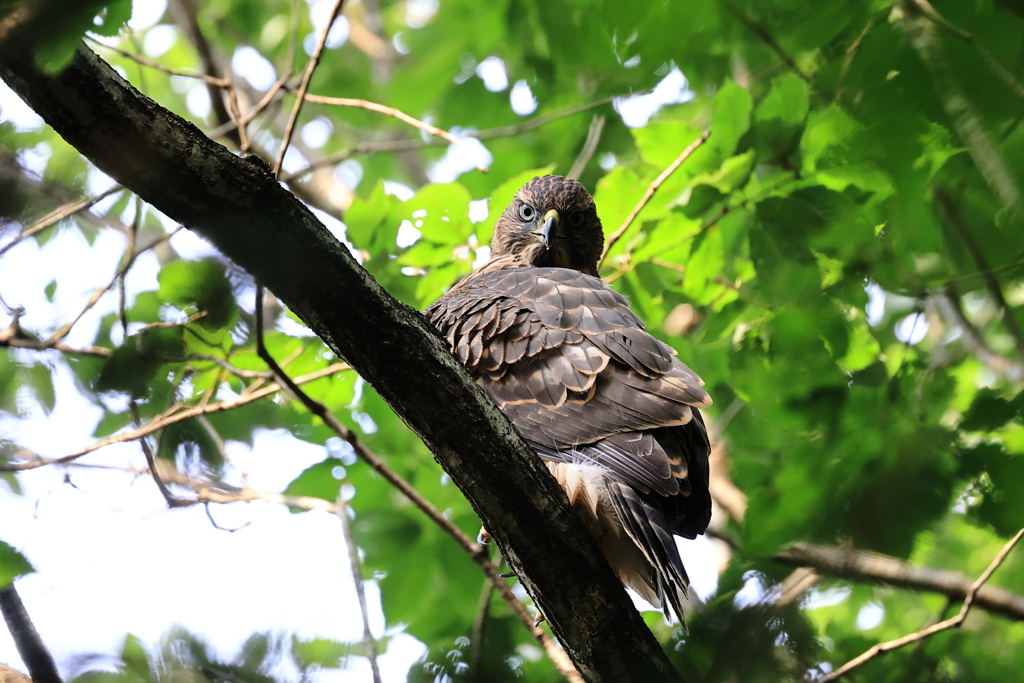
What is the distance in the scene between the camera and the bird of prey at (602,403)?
2350 millimetres

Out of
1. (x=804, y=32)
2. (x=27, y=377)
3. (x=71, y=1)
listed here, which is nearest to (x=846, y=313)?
(x=804, y=32)

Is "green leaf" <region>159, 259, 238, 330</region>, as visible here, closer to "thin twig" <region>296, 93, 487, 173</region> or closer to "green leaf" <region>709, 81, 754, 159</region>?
"thin twig" <region>296, 93, 487, 173</region>

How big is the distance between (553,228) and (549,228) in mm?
25

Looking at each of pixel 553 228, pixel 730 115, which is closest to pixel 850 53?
pixel 730 115

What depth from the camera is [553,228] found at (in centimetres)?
427

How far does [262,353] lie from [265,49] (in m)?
6.51

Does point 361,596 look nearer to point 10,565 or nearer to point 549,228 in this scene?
point 10,565

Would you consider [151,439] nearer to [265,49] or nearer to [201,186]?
[201,186]

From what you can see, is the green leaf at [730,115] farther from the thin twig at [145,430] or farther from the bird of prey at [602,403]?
the thin twig at [145,430]

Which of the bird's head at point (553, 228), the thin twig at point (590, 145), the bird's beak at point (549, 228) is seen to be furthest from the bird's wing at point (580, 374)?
the thin twig at point (590, 145)

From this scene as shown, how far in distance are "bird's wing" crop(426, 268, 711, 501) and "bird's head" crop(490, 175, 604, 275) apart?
130 centimetres

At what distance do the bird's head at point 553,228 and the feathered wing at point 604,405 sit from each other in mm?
1287

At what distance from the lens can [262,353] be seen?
2252 millimetres

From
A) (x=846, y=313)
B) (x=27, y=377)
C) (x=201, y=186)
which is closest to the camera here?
(x=201, y=186)
